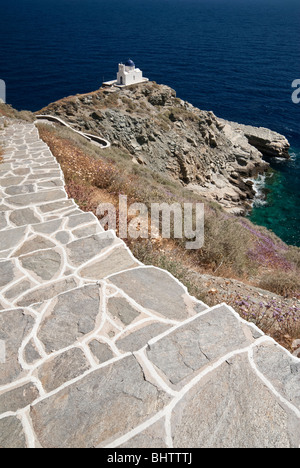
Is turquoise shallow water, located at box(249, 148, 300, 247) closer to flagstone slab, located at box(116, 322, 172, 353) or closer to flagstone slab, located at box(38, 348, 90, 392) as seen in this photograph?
flagstone slab, located at box(116, 322, 172, 353)

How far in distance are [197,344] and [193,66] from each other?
291 feet

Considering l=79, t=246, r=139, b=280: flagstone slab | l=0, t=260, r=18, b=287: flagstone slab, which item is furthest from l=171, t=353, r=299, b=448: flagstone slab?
l=0, t=260, r=18, b=287: flagstone slab

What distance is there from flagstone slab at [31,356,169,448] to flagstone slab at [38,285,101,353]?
0.59 m

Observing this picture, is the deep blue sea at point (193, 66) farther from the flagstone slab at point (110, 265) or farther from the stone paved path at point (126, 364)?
the stone paved path at point (126, 364)

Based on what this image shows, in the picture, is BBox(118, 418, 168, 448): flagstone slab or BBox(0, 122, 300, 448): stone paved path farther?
BBox(0, 122, 300, 448): stone paved path

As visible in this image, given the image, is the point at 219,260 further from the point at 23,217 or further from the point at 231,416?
the point at 231,416

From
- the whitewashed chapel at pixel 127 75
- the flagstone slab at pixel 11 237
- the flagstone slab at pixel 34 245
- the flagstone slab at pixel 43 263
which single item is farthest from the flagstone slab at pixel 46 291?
the whitewashed chapel at pixel 127 75

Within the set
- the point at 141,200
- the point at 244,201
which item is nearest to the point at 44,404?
the point at 141,200

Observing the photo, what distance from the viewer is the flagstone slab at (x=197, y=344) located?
2662mm

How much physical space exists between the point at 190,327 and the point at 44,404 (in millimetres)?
1533

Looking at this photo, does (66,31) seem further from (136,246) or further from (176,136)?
(136,246)

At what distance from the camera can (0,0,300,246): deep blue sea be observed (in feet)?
123

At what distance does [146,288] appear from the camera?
376 centimetres

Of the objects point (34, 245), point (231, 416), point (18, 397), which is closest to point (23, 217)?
point (34, 245)
